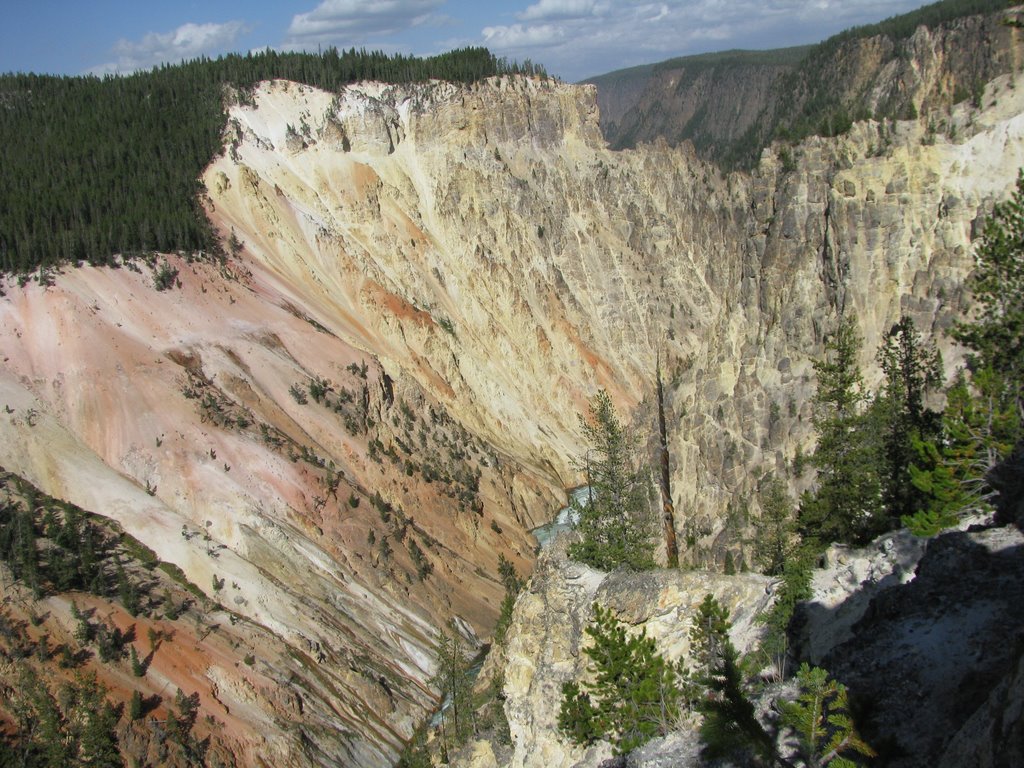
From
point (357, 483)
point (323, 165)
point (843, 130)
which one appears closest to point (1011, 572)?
point (843, 130)

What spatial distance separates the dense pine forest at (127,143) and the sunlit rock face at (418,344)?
2273mm


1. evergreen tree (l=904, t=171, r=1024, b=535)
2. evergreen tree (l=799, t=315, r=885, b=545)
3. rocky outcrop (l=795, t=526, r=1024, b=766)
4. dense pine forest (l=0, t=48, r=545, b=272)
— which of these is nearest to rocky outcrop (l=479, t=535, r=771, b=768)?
rocky outcrop (l=795, t=526, r=1024, b=766)

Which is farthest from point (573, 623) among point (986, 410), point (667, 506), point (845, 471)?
point (667, 506)

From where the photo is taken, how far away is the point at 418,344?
65938 mm

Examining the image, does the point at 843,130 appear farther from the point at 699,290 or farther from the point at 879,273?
the point at 699,290

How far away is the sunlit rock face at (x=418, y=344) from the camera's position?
38.0 m

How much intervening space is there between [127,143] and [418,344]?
27308 millimetres

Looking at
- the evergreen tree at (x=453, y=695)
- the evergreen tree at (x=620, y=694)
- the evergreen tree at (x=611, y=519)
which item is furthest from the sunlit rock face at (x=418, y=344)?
the evergreen tree at (x=620, y=694)

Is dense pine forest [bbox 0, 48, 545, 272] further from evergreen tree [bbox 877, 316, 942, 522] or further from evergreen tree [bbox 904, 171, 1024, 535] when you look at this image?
evergreen tree [bbox 904, 171, 1024, 535]

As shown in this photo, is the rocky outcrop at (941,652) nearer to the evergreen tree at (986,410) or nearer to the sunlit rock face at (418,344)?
the evergreen tree at (986,410)

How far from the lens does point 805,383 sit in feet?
133

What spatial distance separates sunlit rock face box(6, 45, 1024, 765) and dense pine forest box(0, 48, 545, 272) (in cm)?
227

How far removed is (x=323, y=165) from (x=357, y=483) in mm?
34255

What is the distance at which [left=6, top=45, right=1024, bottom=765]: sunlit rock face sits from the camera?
3797 centimetres
